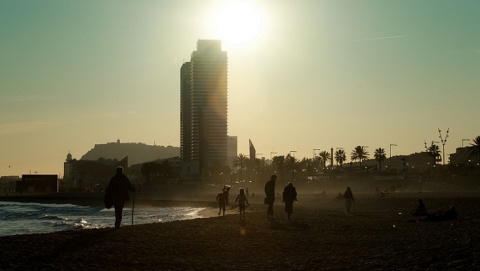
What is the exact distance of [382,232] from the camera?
19516 mm

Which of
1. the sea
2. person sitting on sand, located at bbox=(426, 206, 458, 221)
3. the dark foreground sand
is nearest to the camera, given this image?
the dark foreground sand

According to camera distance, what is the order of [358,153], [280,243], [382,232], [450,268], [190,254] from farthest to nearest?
1. [358,153]
2. [382,232]
3. [280,243]
4. [190,254]
5. [450,268]

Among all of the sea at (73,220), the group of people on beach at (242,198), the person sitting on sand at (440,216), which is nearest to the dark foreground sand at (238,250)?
the group of people on beach at (242,198)

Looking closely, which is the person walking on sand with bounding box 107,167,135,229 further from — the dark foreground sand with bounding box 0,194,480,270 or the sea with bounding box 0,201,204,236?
the sea with bounding box 0,201,204,236

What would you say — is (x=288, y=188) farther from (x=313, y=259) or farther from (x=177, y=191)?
(x=177, y=191)

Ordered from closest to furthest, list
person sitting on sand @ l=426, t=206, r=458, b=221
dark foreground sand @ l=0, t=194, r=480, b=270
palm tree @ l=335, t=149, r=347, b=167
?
dark foreground sand @ l=0, t=194, r=480, b=270 < person sitting on sand @ l=426, t=206, r=458, b=221 < palm tree @ l=335, t=149, r=347, b=167

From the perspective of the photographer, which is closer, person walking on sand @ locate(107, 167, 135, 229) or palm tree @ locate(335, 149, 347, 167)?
person walking on sand @ locate(107, 167, 135, 229)

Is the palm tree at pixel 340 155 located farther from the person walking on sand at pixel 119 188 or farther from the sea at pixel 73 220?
the person walking on sand at pixel 119 188

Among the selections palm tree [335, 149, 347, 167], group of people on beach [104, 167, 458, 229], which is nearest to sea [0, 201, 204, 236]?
group of people on beach [104, 167, 458, 229]

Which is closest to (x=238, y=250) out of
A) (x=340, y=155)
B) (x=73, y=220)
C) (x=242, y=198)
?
(x=242, y=198)

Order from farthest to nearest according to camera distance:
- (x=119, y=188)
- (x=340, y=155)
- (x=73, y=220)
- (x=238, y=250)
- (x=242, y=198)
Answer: (x=340, y=155), (x=73, y=220), (x=242, y=198), (x=119, y=188), (x=238, y=250)

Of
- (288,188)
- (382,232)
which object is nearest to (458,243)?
(382,232)

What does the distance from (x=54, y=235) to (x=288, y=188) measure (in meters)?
11.8

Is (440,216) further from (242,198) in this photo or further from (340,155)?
(340,155)
